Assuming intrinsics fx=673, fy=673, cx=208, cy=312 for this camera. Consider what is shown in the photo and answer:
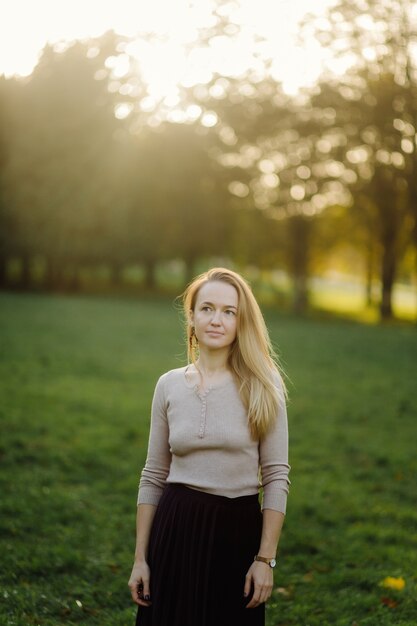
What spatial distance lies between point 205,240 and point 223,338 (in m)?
42.9

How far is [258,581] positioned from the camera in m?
2.88

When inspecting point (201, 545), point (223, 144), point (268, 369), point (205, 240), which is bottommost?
point (201, 545)

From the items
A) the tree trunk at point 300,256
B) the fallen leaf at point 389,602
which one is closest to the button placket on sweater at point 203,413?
the fallen leaf at point 389,602

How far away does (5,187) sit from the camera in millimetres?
40969

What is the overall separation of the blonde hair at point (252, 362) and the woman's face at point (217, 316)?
0.11 ft

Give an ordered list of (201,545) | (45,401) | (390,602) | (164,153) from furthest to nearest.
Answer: (164,153) < (45,401) < (390,602) < (201,545)

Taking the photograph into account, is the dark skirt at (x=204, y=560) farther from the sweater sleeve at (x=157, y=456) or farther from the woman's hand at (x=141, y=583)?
the sweater sleeve at (x=157, y=456)

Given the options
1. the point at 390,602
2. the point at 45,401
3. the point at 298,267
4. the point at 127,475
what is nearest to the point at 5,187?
the point at 298,267

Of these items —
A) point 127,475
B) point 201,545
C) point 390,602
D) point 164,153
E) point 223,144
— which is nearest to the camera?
point 201,545

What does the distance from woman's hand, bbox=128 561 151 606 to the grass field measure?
1.57 metres

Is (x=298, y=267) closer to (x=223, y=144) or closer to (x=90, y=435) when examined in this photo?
(x=223, y=144)

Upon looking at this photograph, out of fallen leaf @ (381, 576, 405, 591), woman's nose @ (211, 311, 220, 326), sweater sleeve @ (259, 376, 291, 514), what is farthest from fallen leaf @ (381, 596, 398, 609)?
woman's nose @ (211, 311, 220, 326)

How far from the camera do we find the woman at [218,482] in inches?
114

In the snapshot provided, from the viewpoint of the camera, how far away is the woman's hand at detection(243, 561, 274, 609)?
2877 mm
